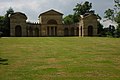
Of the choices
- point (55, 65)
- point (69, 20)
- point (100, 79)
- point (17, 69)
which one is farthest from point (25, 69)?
point (69, 20)

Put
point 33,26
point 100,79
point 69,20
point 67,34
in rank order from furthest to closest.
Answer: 1. point 69,20
2. point 67,34
3. point 33,26
4. point 100,79

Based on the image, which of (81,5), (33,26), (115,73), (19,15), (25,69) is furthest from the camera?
(81,5)

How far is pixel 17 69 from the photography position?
1502 cm

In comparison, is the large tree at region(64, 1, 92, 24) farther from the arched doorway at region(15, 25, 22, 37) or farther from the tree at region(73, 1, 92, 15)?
the arched doorway at region(15, 25, 22, 37)

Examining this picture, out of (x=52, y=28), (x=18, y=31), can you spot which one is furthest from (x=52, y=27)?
(x=18, y=31)

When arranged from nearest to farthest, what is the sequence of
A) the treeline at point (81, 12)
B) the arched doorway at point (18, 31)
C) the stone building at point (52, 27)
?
the treeline at point (81, 12) → the arched doorway at point (18, 31) → the stone building at point (52, 27)

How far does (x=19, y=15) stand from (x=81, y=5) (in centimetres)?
3424

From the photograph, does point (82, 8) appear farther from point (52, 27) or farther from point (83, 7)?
point (52, 27)

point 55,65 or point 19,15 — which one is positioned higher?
point 19,15

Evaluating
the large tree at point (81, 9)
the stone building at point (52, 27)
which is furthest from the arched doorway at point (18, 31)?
the large tree at point (81, 9)

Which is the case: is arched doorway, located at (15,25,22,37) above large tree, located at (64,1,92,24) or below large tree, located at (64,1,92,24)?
below

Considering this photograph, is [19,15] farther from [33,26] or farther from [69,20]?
[69,20]

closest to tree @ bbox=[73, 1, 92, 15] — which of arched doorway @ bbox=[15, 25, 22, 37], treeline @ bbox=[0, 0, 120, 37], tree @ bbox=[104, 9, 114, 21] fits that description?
treeline @ bbox=[0, 0, 120, 37]

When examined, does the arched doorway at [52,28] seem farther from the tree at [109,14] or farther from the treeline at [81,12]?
the tree at [109,14]
